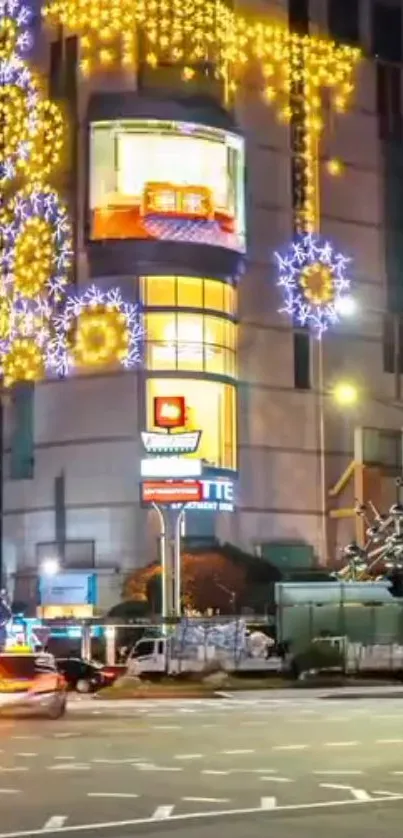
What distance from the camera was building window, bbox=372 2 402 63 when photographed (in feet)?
205

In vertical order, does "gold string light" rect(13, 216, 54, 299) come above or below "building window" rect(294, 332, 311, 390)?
above

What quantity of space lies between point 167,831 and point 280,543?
4338 centimetres

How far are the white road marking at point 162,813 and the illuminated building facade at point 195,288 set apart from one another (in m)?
38.5

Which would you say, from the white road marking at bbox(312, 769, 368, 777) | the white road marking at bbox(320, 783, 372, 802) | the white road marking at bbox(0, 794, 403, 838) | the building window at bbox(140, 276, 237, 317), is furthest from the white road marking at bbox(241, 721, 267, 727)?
the building window at bbox(140, 276, 237, 317)

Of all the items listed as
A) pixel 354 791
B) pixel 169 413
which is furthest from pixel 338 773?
pixel 169 413

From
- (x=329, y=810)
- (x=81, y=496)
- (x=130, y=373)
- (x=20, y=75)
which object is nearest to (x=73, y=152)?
(x=20, y=75)

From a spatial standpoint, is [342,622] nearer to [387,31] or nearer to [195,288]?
[195,288]

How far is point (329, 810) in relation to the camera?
1380cm

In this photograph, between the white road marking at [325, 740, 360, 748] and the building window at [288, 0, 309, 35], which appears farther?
the building window at [288, 0, 309, 35]

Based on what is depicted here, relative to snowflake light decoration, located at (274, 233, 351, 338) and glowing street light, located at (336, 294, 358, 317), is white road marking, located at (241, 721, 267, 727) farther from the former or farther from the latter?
snowflake light decoration, located at (274, 233, 351, 338)

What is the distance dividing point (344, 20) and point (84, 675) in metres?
33.9

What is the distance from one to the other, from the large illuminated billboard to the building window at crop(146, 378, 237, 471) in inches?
207

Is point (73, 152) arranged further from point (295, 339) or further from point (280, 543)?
point (280, 543)

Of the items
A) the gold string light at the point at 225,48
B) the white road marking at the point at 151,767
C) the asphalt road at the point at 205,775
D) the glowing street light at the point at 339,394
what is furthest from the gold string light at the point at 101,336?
the white road marking at the point at 151,767
